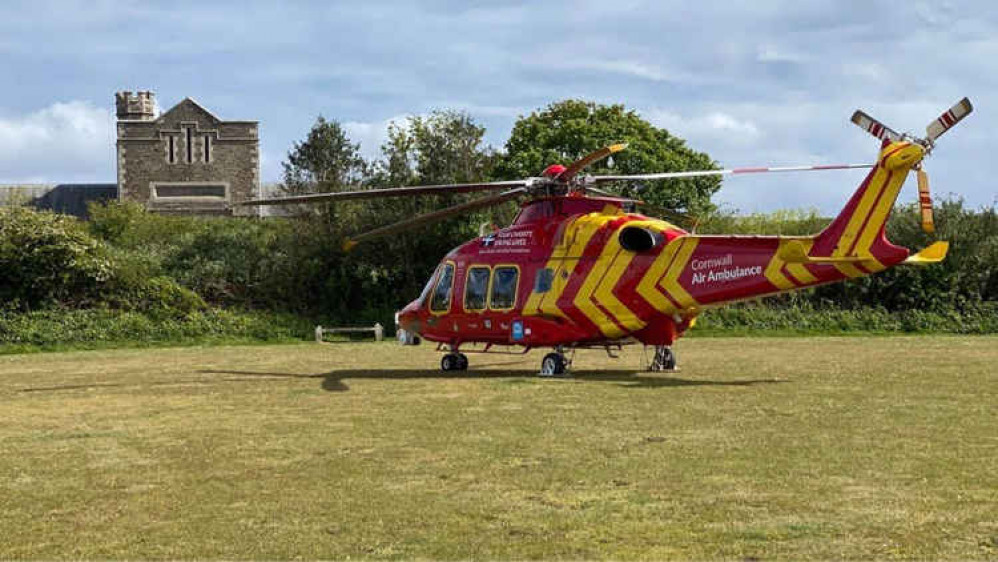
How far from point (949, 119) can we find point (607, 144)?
→ 110 feet

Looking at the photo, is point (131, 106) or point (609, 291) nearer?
point (609, 291)

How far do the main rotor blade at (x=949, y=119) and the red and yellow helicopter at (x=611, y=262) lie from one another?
0.8 inches

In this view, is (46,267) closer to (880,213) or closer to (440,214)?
(440,214)

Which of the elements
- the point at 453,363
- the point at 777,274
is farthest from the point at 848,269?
the point at 453,363

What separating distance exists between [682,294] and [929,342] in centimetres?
1325

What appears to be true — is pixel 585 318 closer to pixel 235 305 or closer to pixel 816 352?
pixel 816 352

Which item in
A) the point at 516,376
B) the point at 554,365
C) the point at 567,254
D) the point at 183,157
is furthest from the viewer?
the point at 183,157

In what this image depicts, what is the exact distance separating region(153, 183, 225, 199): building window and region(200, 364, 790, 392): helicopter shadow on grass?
5432 centimetres

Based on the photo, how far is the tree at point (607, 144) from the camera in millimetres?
48656

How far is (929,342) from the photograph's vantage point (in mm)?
30234

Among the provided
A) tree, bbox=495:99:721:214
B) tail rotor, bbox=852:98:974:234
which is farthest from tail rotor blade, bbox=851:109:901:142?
tree, bbox=495:99:721:214

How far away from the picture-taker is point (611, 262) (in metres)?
20.7

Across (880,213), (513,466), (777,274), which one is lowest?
(513,466)

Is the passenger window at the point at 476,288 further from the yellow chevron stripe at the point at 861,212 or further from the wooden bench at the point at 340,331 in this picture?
the wooden bench at the point at 340,331
